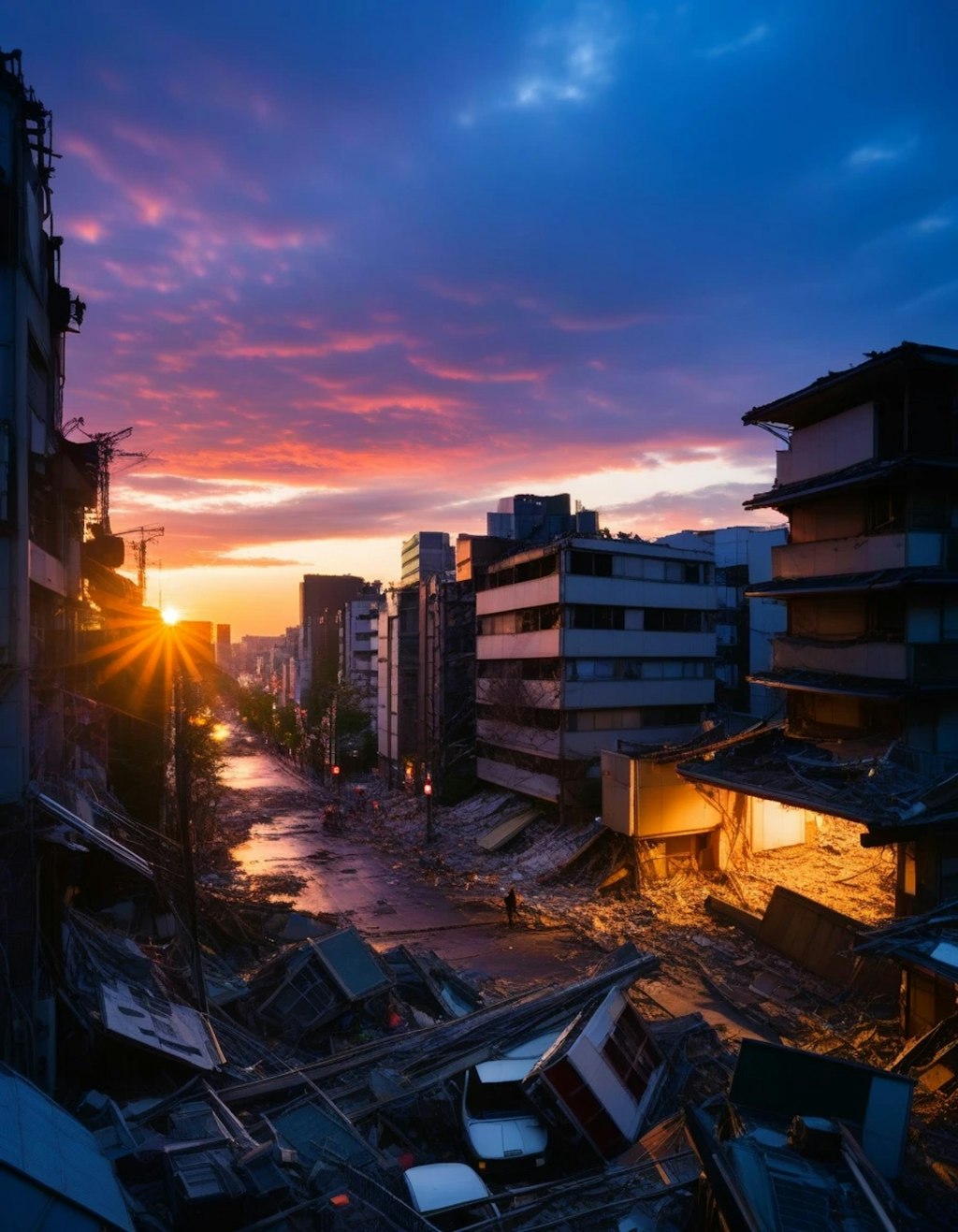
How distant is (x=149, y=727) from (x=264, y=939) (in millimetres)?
7460

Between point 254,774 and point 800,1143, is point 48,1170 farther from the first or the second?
point 254,774

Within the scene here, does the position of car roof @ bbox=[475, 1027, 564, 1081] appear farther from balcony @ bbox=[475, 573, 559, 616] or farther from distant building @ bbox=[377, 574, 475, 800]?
distant building @ bbox=[377, 574, 475, 800]

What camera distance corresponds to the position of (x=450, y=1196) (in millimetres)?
9062

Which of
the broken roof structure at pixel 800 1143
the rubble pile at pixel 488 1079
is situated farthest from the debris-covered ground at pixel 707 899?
the broken roof structure at pixel 800 1143

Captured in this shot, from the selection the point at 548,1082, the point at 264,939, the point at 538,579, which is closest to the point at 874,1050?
the point at 548,1082

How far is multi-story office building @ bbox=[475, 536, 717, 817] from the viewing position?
35.2m

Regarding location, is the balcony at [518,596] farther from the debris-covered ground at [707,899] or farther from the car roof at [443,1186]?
the car roof at [443,1186]

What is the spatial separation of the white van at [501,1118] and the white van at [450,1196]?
27.6 inches

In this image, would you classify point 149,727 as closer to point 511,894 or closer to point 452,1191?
point 511,894

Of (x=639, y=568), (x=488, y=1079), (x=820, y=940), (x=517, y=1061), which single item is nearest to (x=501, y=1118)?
(x=488, y=1079)

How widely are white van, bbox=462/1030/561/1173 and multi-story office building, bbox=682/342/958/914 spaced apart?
1060 cm

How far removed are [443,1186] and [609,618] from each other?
2875cm

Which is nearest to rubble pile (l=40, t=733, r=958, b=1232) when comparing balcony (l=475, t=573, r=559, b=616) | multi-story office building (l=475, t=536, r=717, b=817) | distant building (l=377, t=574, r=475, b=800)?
multi-story office building (l=475, t=536, r=717, b=817)

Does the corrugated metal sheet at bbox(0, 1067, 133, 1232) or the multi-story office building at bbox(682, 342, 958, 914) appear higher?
the multi-story office building at bbox(682, 342, 958, 914)
